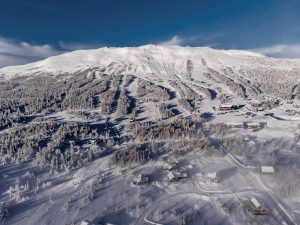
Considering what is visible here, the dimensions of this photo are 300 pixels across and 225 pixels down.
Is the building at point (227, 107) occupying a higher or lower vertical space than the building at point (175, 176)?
higher

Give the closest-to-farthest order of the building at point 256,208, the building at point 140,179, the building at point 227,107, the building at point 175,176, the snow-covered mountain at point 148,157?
1. the building at point 256,208
2. the snow-covered mountain at point 148,157
3. the building at point 140,179
4. the building at point 175,176
5. the building at point 227,107

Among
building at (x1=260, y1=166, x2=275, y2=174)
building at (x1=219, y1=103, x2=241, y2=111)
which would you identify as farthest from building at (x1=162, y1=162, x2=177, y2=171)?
building at (x1=219, y1=103, x2=241, y2=111)

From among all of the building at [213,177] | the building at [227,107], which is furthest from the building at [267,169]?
the building at [227,107]

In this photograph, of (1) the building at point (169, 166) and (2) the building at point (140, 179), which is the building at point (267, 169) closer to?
(1) the building at point (169, 166)

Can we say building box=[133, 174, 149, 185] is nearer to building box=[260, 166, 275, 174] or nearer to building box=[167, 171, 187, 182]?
building box=[167, 171, 187, 182]

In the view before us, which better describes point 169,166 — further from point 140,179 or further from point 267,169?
point 267,169

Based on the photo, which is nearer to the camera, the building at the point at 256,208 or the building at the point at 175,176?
the building at the point at 256,208

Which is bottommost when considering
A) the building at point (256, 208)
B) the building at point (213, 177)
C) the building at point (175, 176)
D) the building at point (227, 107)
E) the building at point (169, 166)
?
the building at point (256, 208)

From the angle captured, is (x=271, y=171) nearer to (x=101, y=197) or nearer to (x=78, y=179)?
(x=101, y=197)
